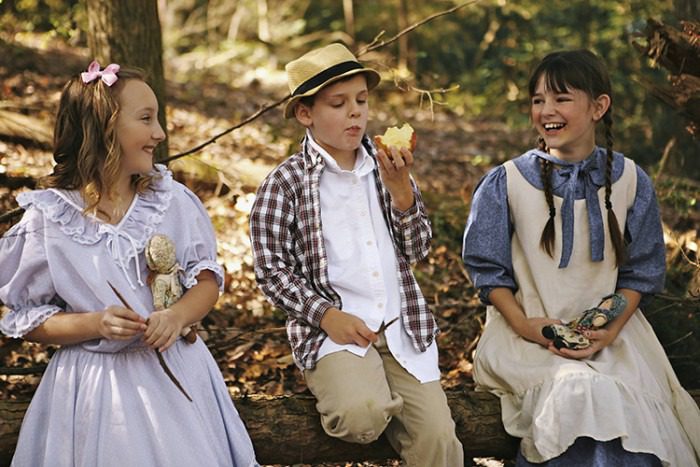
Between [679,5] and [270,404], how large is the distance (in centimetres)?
439

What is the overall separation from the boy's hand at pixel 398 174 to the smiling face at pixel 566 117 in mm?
771

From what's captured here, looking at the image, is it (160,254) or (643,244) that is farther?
(643,244)

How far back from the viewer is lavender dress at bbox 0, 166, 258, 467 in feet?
10.4

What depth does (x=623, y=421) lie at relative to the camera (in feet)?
11.5

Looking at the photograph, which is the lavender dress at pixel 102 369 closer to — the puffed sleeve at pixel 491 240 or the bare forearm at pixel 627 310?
the puffed sleeve at pixel 491 240

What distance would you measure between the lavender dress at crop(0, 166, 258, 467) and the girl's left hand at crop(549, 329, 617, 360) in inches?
51.9

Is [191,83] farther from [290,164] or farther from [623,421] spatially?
[623,421]

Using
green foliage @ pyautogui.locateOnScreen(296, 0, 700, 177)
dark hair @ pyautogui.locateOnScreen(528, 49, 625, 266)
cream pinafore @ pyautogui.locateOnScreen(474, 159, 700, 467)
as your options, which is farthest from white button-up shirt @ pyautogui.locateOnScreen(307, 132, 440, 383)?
green foliage @ pyautogui.locateOnScreen(296, 0, 700, 177)

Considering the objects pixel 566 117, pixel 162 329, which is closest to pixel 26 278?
pixel 162 329

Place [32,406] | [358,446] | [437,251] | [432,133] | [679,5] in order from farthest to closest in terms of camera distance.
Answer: [432,133] → [679,5] → [437,251] → [358,446] → [32,406]

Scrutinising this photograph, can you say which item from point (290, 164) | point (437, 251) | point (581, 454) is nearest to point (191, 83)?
point (437, 251)

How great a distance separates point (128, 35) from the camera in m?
4.92

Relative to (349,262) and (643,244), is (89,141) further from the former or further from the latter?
(643,244)

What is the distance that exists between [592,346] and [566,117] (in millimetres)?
966
